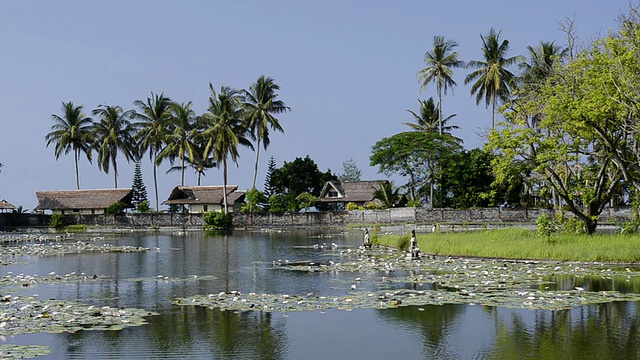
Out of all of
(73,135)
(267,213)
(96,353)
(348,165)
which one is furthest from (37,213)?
(96,353)

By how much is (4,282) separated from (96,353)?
11.4 meters

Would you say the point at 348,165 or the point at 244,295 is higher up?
the point at 348,165

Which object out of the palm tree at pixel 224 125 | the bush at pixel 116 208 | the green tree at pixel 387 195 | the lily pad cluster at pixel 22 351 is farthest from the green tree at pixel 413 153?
the lily pad cluster at pixel 22 351

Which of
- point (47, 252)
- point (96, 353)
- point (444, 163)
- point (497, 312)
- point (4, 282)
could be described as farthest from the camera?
point (444, 163)

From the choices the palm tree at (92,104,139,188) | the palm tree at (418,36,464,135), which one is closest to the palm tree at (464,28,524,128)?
the palm tree at (418,36,464,135)

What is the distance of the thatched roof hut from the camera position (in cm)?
8562

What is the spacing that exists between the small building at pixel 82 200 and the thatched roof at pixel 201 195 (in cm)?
560

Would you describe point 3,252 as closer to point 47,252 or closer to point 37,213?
point 47,252

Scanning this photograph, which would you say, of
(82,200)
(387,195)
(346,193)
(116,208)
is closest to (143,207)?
(116,208)

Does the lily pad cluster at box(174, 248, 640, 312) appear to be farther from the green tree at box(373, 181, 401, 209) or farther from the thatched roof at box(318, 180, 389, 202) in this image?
the thatched roof at box(318, 180, 389, 202)

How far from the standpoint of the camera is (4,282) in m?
21.6

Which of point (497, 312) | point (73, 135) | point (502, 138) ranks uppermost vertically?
point (73, 135)

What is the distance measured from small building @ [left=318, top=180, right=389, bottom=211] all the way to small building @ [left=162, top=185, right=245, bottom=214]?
11.3m

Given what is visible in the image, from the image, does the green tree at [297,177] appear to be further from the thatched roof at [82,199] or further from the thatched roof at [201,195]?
the thatched roof at [82,199]
